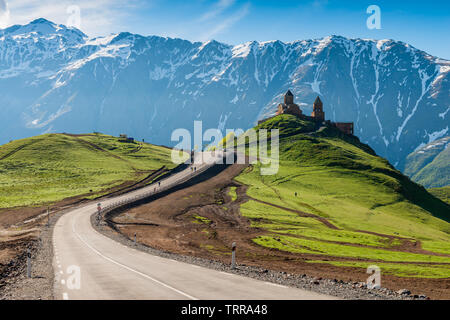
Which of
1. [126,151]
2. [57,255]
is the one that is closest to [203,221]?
[57,255]

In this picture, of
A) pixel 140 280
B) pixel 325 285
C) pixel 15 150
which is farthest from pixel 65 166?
pixel 325 285

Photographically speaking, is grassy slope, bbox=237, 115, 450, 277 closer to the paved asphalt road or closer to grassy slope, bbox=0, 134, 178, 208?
the paved asphalt road

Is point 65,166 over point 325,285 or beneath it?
over

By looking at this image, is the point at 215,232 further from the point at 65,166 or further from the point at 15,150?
the point at 15,150

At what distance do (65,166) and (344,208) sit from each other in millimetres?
88739

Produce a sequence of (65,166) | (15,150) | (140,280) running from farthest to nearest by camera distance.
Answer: (15,150) → (65,166) → (140,280)

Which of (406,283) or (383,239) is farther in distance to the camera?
(383,239)

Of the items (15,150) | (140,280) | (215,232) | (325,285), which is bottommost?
(215,232)

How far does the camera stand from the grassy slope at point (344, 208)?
2015 inches

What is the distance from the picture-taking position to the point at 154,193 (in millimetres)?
94250

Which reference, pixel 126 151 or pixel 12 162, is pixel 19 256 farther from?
pixel 126 151

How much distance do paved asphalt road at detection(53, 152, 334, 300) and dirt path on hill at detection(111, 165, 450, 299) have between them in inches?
371

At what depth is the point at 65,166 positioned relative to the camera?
12950 centimetres

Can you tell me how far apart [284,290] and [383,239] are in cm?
4728
